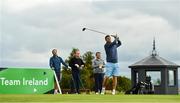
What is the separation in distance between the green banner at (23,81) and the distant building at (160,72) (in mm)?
17130

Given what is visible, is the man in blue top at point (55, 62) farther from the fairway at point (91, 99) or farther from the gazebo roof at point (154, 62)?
the gazebo roof at point (154, 62)

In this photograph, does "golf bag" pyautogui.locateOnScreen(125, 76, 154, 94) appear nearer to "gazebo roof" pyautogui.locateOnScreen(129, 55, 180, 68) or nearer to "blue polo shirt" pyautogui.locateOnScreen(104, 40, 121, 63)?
"gazebo roof" pyautogui.locateOnScreen(129, 55, 180, 68)

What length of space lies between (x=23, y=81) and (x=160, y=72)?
64.9 ft

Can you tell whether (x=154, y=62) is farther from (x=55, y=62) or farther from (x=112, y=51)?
(x=112, y=51)

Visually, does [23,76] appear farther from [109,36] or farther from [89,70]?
[89,70]

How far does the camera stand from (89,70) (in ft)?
216

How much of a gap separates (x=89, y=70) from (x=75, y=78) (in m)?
43.3

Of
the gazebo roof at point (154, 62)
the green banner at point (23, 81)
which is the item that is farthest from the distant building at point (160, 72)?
the green banner at point (23, 81)

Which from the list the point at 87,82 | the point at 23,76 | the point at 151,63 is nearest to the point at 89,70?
the point at 87,82

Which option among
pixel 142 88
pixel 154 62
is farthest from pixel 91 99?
pixel 154 62

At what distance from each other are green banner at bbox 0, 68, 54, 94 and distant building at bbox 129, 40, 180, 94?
1713cm

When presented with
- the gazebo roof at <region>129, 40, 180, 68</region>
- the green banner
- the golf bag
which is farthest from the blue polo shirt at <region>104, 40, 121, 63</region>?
the gazebo roof at <region>129, 40, 180, 68</region>

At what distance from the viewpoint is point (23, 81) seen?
23.5 metres

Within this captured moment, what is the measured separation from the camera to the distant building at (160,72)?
41031 millimetres
